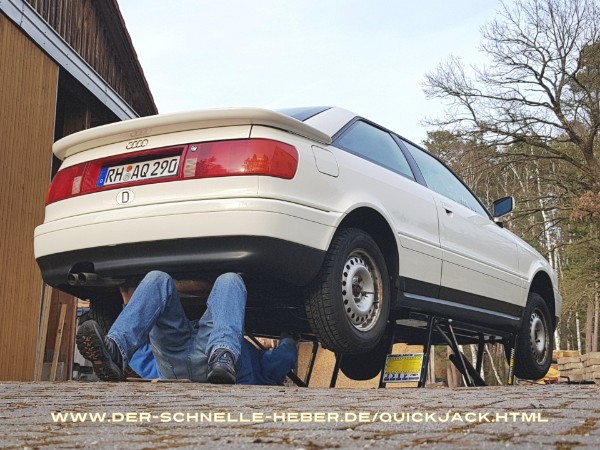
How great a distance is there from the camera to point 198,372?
150 inches

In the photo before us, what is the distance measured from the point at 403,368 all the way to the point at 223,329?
166 cm

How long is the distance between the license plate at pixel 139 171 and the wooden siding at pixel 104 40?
14.1 ft

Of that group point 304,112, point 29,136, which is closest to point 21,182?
point 29,136

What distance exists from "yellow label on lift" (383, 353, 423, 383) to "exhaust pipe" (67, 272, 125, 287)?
1831mm

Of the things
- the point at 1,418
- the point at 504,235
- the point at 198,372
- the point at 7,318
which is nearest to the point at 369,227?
the point at 198,372

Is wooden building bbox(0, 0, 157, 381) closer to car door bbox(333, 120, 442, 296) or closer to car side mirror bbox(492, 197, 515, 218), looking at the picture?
car door bbox(333, 120, 442, 296)

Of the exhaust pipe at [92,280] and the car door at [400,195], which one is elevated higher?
the car door at [400,195]

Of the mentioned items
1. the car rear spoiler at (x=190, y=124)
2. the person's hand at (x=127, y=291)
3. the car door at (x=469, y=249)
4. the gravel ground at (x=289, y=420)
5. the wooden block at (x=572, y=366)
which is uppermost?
the car rear spoiler at (x=190, y=124)

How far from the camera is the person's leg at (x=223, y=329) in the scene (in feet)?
11.0

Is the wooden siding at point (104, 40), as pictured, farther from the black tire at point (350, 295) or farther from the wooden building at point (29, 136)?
the black tire at point (350, 295)

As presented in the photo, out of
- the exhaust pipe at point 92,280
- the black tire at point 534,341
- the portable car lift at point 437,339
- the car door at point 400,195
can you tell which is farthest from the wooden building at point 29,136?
the black tire at point 534,341

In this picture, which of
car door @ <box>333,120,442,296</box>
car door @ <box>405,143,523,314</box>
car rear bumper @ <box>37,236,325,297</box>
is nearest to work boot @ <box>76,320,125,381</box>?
car rear bumper @ <box>37,236,325,297</box>

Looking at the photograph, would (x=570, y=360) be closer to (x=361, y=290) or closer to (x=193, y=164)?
(x=361, y=290)

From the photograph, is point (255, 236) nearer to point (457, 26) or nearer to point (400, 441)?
point (400, 441)
